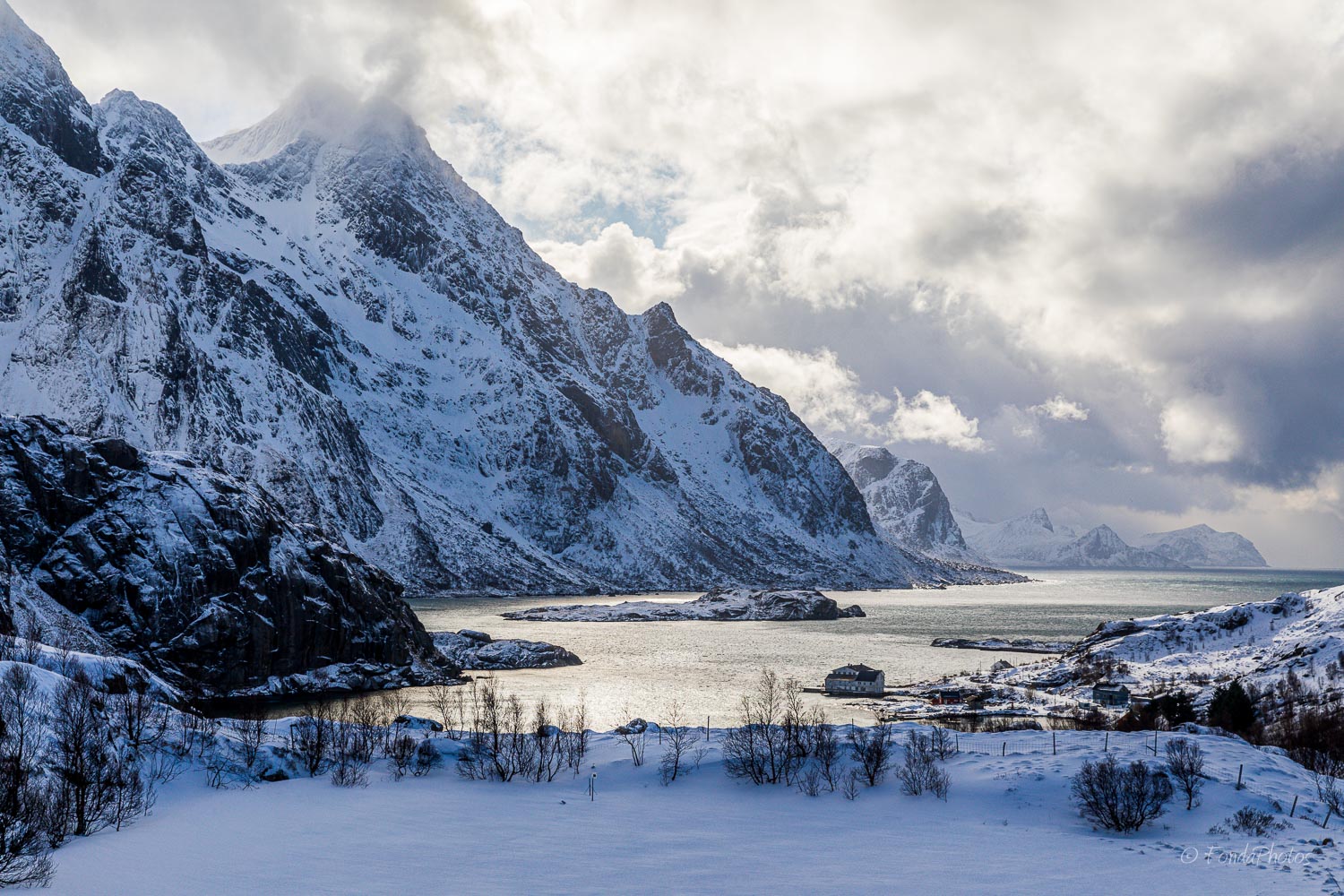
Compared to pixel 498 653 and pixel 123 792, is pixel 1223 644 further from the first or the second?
pixel 123 792

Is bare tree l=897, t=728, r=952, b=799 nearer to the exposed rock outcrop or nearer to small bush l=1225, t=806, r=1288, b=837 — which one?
small bush l=1225, t=806, r=1288, b=837

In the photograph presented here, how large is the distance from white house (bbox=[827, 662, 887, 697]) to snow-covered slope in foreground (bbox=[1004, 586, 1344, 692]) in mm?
17577

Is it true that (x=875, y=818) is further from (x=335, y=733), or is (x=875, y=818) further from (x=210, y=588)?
(x=210, y=588)

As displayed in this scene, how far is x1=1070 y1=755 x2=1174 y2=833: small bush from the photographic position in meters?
40.4

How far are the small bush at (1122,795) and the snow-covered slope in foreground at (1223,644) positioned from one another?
58.2 metres

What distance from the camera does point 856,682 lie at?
112m

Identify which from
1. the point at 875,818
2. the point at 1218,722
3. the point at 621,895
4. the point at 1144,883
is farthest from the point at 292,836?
the point at 1218,722

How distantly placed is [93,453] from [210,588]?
932 inches

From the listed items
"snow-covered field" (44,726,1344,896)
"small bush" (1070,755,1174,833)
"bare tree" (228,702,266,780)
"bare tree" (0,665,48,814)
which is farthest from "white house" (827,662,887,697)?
"bare tree" (0,665,48,814)

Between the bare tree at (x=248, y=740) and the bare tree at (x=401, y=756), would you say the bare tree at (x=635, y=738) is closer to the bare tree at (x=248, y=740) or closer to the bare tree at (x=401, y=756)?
the bare tree at (x=401, y=756)

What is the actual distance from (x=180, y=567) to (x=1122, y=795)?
3821 inches

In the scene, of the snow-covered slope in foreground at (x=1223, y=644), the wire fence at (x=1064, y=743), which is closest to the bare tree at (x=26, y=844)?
the wire fence at (x=1064, y=743)

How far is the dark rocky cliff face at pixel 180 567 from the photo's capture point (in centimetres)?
9681

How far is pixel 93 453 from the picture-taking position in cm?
10762
